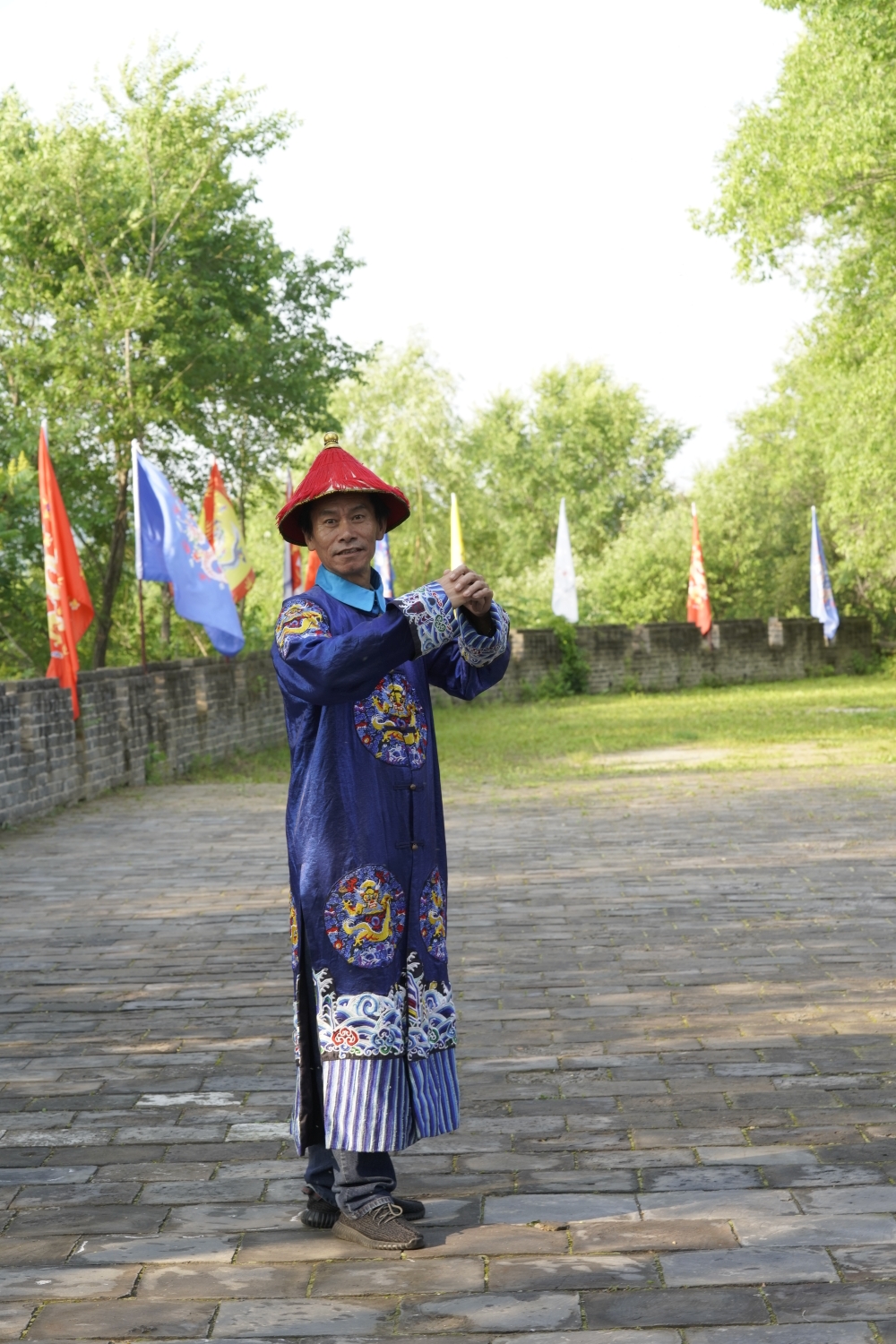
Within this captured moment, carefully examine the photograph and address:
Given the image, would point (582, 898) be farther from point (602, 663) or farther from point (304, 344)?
point (602, 663)

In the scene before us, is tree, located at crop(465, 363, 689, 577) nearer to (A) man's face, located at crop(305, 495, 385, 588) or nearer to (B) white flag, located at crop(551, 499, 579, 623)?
(B) white flag, located at crop(551, 499, 579, 623)

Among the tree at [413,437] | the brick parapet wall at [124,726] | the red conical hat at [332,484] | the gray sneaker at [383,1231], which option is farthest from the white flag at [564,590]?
the gray sneaker at [383,1231]

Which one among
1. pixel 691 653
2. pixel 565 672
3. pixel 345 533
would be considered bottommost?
pixel 565 672

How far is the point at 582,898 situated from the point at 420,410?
45444 millimetres

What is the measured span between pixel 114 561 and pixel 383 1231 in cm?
2416

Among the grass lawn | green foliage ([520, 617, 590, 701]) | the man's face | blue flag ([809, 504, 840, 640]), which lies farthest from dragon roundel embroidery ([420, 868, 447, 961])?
blue flag ([809, 504, 840, 640])

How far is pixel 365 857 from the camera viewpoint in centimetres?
378

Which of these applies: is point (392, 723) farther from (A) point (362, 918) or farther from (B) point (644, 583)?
(B) point (644, 583)

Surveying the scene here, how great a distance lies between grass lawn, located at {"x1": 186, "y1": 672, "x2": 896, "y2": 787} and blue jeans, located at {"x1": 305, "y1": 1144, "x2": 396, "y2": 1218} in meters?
12.3

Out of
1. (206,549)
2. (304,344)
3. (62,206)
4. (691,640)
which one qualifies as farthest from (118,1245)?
(691,640)

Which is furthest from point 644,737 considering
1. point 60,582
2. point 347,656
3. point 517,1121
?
point 347,656

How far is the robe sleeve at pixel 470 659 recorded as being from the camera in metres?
3.86

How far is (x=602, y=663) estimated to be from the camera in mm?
36656

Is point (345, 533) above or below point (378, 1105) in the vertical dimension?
above
